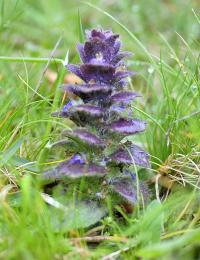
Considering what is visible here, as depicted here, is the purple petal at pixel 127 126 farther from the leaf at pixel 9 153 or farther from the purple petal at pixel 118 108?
the leaf at pixel 9 153

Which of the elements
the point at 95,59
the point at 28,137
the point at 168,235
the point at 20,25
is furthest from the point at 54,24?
the point at 168,235

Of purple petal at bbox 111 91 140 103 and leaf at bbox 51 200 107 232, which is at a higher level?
purple petal at bbox 111 91 140 103

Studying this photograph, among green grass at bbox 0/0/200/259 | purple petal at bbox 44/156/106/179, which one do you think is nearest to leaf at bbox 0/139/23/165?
green grass at bbox 0/0/200/259

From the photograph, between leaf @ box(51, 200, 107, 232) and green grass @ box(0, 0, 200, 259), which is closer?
green grass @ box(0, 0, 200, 259)

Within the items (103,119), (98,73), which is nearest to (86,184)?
(103,119)

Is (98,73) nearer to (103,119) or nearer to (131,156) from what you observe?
(103,119)

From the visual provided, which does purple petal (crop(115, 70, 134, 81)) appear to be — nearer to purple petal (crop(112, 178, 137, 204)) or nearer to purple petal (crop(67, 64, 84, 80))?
purple petal (crop(67, 64, 84, 80))
